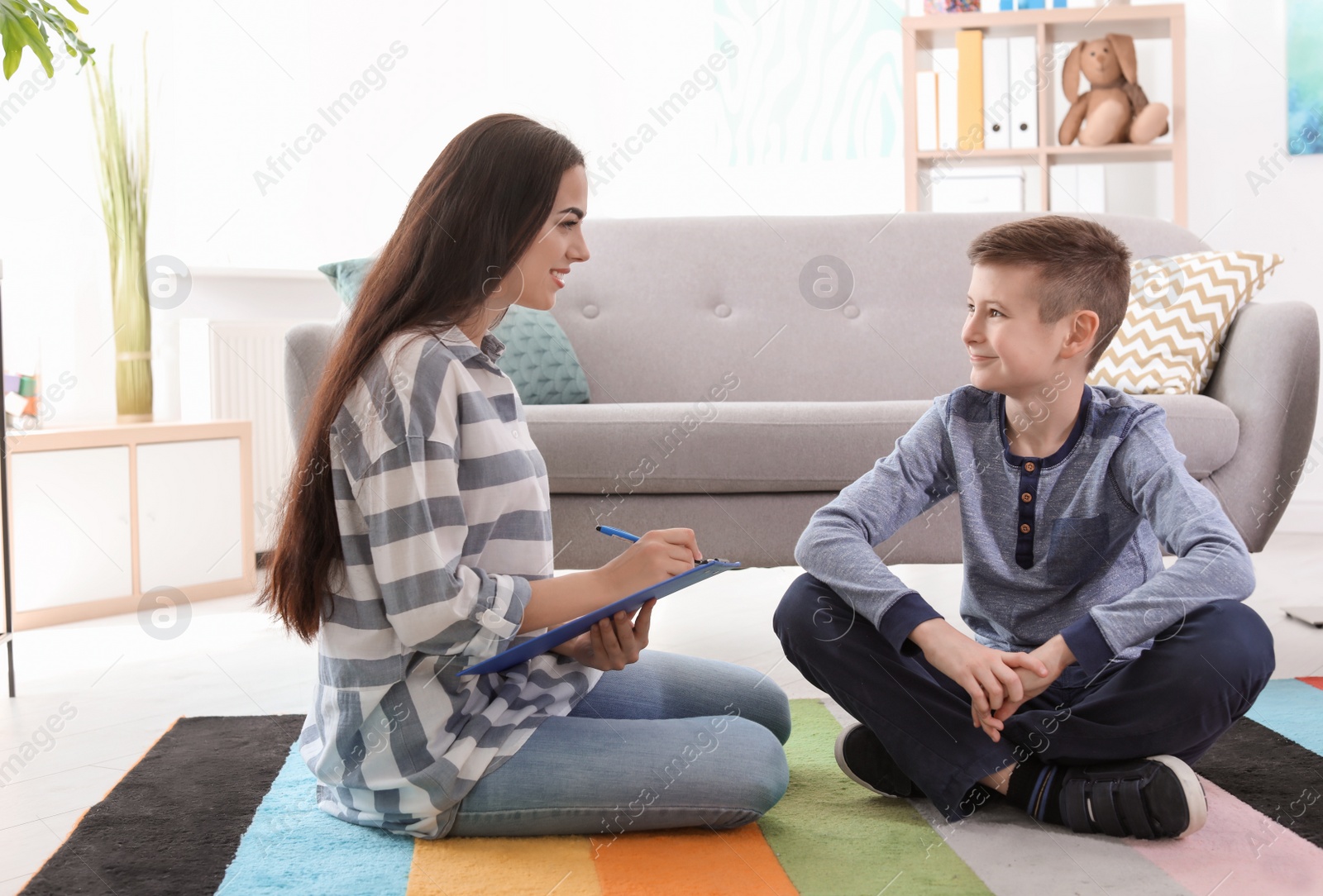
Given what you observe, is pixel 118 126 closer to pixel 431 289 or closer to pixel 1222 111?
pixel 431 289

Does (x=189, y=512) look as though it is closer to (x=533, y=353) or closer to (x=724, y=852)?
(x=533, y=353)

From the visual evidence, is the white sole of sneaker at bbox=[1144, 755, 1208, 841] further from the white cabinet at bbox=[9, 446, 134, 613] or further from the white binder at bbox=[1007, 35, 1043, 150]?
the white binder at bbox=[1007, 35, 1043, 150]

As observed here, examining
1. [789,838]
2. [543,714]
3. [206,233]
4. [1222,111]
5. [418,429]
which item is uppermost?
[1222,111]

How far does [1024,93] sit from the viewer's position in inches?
136

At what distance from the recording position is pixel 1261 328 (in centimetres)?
205

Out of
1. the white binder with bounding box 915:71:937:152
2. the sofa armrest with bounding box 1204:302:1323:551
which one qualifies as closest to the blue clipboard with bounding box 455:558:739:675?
the sofa armrest with bounding box 1204:302:1323:551

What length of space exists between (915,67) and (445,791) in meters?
2.94

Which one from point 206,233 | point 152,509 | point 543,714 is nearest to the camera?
point 543,714

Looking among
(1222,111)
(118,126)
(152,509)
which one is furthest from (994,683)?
(1222,111)

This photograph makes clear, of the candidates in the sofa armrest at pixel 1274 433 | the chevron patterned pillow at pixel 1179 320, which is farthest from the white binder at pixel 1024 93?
the sofa armrest at pixel 1274 433

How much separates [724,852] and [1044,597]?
1.50 ft

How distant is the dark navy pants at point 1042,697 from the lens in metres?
1.12

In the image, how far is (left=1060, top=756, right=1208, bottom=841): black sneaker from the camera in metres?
1.11

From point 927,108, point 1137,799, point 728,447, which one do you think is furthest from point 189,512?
point 927,108
